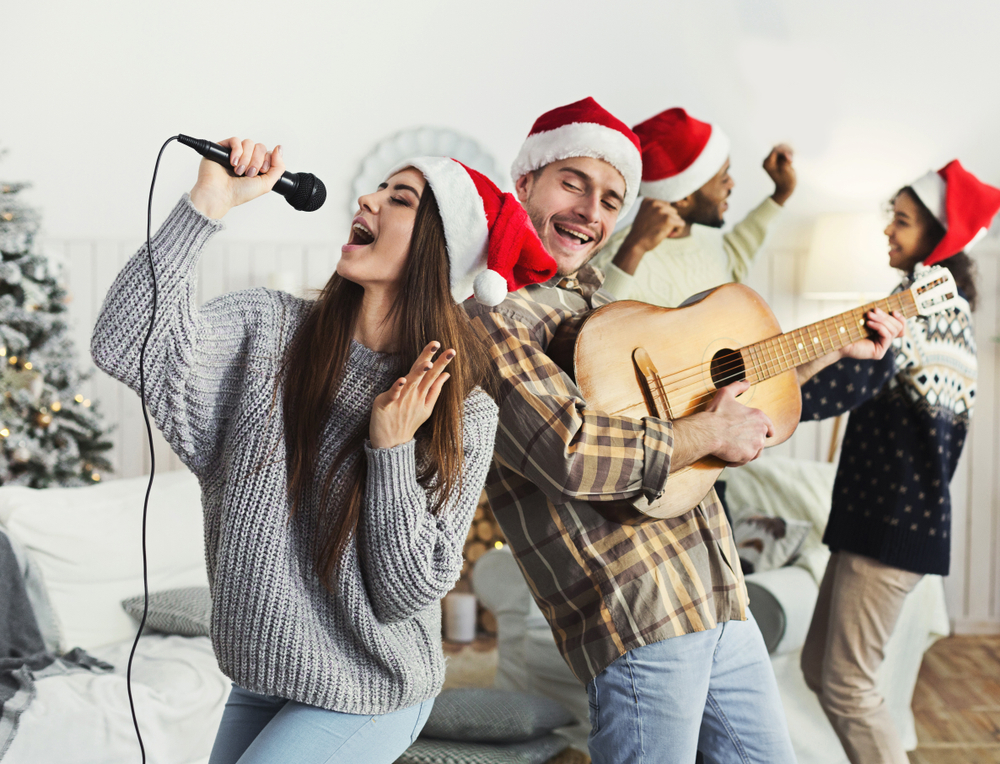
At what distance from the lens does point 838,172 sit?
12.7ft

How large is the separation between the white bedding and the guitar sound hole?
1.53m

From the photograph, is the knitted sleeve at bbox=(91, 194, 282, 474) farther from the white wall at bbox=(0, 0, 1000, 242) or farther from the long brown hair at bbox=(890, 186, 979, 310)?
the white wall at bbox=(0, 0, 1000, 242)

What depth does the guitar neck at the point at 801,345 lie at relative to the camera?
146cm

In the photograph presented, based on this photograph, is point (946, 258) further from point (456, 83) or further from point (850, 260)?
point (456, 83)

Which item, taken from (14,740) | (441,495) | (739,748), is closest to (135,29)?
(14,740)

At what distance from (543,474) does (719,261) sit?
203 centimetres

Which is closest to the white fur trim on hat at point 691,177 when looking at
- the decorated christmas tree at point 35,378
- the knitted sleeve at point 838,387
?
the knitted sleeve at point 838,387

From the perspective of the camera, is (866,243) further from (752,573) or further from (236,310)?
(236,310)

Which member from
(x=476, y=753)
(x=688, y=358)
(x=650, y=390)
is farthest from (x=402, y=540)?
(x=476, y=753)

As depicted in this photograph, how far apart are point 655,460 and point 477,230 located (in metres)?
0.40

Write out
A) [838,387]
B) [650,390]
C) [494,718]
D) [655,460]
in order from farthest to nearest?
[494,718], [838,387], [650,390], [655,460]

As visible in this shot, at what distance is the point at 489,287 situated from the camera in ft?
3.51

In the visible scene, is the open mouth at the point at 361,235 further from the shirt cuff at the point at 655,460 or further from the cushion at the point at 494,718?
the cushion at the point at 494,718

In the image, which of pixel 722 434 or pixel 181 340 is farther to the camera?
pixel 722 434
